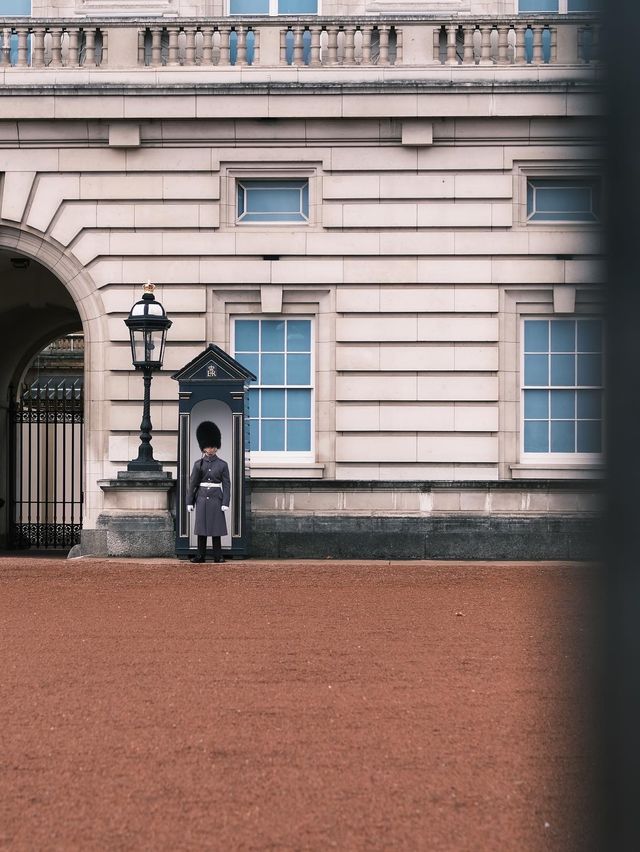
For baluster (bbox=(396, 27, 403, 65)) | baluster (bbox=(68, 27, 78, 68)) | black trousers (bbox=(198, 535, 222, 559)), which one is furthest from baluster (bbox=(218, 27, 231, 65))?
black trousers (bbox=(198, 535, 222, 559))

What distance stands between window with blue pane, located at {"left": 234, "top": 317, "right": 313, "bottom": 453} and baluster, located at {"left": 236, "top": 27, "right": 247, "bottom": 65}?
3.07m

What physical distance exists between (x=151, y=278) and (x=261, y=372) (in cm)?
173

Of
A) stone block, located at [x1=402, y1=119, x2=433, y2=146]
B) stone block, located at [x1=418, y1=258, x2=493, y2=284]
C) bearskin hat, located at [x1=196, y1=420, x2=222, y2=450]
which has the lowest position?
bearskin hat, located at [x1=196, y1=420, x2=222, y2=450]

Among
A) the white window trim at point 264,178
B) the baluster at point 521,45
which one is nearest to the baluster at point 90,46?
the white window trim at point 264,178

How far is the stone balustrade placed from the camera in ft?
52.6

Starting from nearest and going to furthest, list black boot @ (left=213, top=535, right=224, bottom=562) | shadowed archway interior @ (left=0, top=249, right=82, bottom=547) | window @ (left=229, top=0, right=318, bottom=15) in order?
black boot @ (left=213, top=535, right=224, bottom=562), window @ (left=229, top=0, right=318, bottom=15), shadowed archway interior @ (left=0, top=249, right=82, bottom=547)

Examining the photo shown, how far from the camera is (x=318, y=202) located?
16344 mm

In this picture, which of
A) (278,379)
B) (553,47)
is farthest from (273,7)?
(278,379)

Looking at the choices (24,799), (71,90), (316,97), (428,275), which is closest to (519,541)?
(428,275)

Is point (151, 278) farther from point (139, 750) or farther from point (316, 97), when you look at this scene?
point (139, 750)

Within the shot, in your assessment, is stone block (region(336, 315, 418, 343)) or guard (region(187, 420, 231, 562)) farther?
stone block (region(336, 315, 418, 343))

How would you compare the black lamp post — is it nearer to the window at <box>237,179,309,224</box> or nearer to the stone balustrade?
the window at <box>237,179,309,224</box>

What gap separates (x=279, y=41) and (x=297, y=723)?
11.9 m

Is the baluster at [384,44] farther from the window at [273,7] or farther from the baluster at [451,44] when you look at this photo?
the window at [273,7]
